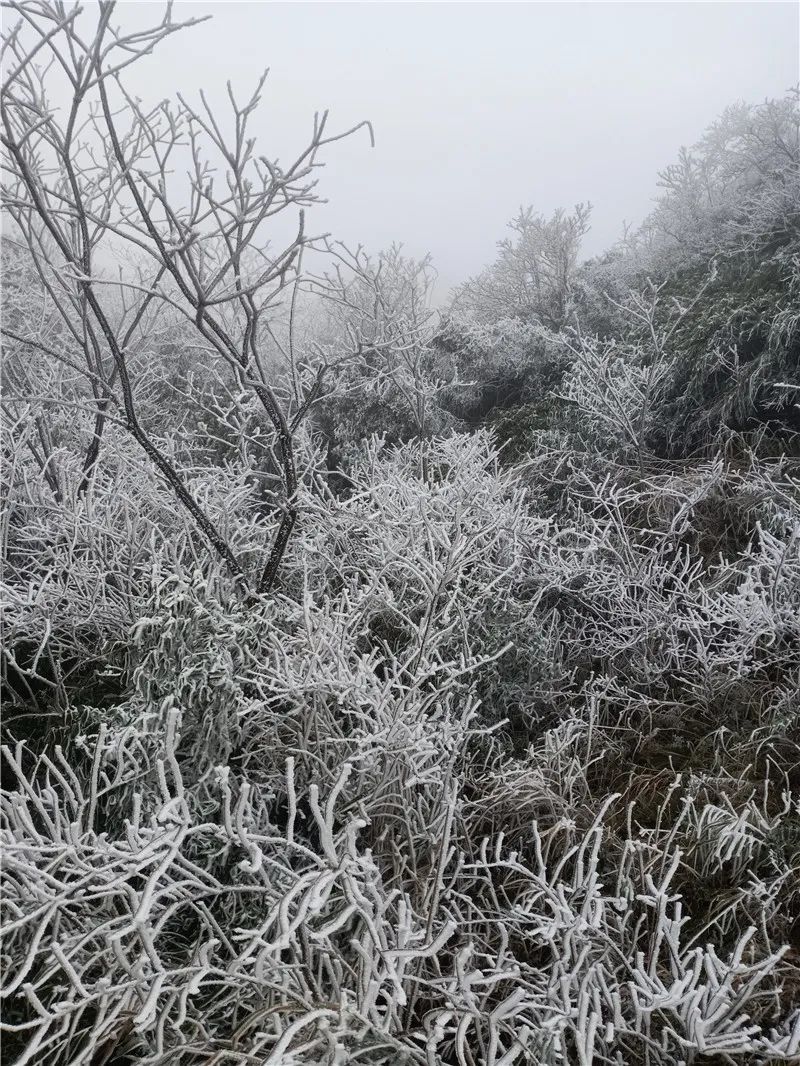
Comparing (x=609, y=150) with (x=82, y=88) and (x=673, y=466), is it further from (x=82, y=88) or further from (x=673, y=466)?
(x=82, y=88)

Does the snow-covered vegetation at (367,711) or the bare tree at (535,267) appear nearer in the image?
the snow-covered vegetation at (367,711)

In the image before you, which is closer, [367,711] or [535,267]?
[367,711]

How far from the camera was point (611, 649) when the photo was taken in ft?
13.8

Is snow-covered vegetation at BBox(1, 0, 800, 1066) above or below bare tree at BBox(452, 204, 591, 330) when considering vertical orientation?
below

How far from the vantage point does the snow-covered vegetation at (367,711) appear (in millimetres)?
1541

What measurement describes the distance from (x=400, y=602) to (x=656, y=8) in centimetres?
2255

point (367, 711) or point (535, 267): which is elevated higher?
point (535, 267)

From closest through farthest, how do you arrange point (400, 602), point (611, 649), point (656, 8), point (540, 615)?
point (400, 602) → point (611, 649) → point (540, 615) → point (656, 8)

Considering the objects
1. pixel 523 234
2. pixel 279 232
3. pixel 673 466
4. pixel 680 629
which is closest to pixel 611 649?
pixel 680 629

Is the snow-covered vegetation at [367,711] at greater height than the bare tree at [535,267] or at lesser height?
lesser

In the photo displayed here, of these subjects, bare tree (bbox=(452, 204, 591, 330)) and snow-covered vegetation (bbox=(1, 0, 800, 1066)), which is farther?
bare tree (bbox=(452, 204, 591, 330))

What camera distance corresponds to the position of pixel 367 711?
2854 millimetres

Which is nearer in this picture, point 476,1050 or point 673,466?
point 476,1050

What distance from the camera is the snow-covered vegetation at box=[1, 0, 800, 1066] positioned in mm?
1541
